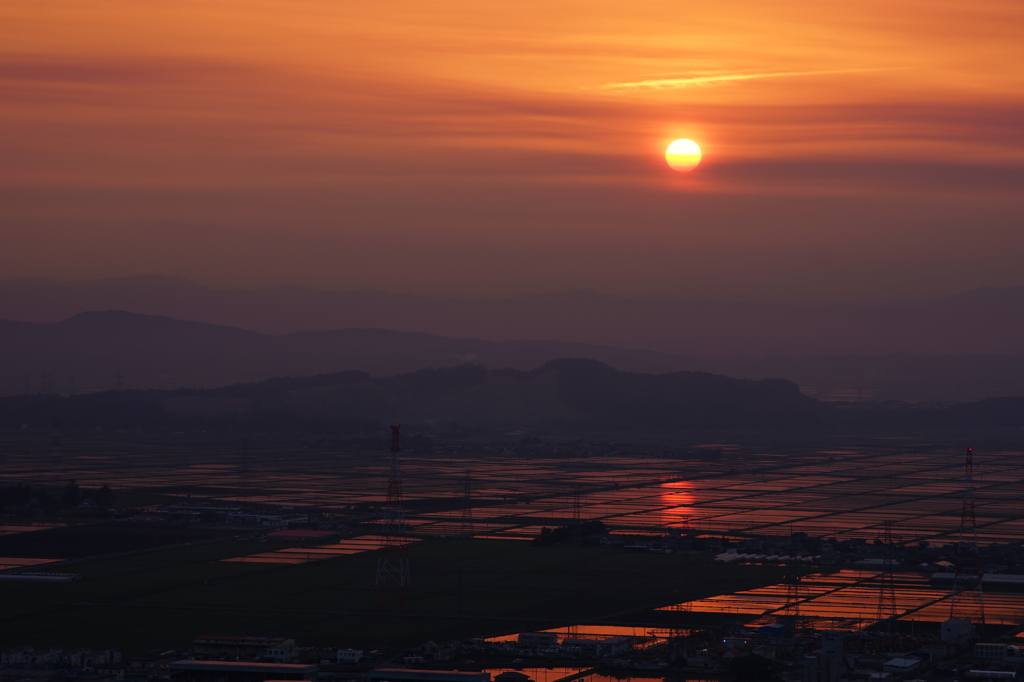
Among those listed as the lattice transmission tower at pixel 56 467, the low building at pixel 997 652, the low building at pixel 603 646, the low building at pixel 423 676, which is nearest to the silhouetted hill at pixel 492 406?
the lattice transmission tower at pixel 56 467

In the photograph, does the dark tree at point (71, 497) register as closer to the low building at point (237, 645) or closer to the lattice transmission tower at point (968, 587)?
the low building at point (237, 645)

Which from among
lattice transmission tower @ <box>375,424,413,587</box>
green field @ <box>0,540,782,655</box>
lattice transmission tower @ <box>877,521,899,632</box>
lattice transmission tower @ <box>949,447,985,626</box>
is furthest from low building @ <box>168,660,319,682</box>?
lattice transmission tower @ <box>949,447,985,626</box>

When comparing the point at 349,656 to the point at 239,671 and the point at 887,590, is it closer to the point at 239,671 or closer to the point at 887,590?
the point at 239,671

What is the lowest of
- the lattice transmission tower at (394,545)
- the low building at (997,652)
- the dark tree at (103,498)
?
the low building at (997,652)

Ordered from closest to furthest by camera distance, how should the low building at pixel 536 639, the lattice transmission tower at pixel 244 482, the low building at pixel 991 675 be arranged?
the low building at pixel 991 675 < the low building at pixel 536 639 < the lattice transmission tower at pixel 244 482

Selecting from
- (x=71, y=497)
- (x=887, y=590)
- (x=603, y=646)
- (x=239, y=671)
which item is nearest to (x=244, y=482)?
(x=71, y=497)

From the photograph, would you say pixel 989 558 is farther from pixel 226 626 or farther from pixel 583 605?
pixel 226 626
